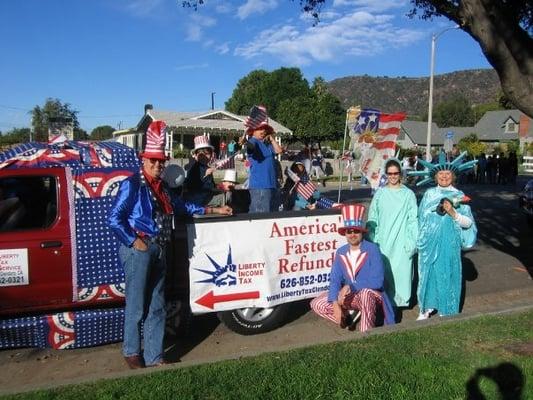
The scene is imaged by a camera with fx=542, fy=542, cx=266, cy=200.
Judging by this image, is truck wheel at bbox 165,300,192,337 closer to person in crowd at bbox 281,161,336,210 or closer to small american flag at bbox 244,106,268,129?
small american flag at bbox 244,106,268,129

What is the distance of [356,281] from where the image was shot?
5.07m

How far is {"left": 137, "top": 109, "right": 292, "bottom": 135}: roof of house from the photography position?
1516 inches

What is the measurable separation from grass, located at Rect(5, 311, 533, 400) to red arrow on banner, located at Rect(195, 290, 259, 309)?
0.92 meters

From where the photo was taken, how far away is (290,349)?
444 cm

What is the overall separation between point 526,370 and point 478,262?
5.38 metres

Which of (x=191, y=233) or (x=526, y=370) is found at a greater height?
(x=191, y=233)

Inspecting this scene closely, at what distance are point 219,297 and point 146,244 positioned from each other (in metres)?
1.11

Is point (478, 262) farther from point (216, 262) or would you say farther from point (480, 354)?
point (216, 262)

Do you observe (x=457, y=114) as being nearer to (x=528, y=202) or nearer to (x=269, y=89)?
(x=269, y=89)

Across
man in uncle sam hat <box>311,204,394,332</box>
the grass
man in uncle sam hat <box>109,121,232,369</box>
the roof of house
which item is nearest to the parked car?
the grass

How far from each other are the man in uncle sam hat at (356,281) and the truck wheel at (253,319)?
0.55 metres

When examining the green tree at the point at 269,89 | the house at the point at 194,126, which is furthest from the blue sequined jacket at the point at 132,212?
the green tree at the point at 269,89

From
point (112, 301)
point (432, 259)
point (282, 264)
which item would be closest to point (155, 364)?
point (112, 301)

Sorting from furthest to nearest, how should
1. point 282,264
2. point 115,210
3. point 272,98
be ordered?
point 272,98, point 282,264, point 115,210
